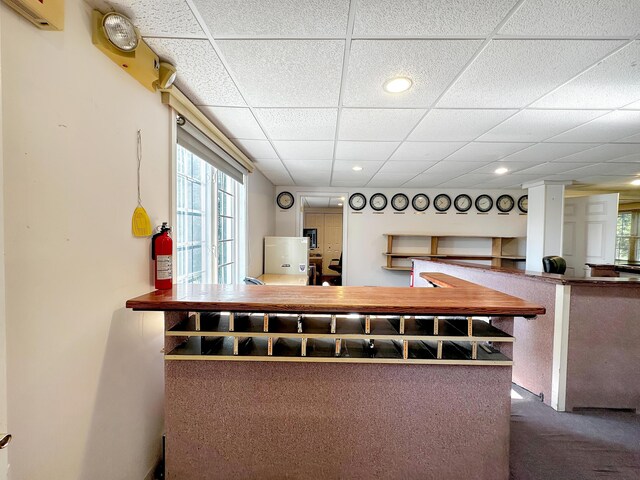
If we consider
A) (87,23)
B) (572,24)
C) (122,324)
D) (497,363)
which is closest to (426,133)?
(572,24)

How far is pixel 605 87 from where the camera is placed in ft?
4.81

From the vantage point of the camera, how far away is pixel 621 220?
6023mm

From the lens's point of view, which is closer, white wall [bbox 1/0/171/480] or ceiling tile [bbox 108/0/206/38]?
white wall [bbox 1/0/171/480]

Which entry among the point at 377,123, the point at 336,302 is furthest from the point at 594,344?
the point at 377,123

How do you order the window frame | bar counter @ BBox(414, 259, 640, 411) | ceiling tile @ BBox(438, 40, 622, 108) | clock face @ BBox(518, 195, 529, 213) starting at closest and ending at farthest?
ceiling tile @ BBox(438, 40, 622, 108), bar counter @ BBox(414, 259, 640, 411), the window frame, clock face @ BBox(518, 195, 529, 213)

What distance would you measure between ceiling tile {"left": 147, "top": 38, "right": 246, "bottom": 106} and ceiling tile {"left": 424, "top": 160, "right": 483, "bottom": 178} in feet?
8.19

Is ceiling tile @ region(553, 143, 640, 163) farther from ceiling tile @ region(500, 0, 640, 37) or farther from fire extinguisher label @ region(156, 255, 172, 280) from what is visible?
fire extinguisher label @ region(156, 255, 172, 280)

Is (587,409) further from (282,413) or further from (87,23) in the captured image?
(87,23)

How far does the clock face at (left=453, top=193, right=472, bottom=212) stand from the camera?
4.75m

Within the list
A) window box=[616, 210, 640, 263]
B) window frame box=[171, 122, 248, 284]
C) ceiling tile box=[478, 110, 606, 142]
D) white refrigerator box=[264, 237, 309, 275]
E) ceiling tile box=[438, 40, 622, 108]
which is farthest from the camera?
window box=[616, 210, 640, 263]

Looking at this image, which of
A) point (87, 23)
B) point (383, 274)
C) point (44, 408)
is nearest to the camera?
point (44, 408)

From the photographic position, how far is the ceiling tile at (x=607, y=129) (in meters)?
1.81

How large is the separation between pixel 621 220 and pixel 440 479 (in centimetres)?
823

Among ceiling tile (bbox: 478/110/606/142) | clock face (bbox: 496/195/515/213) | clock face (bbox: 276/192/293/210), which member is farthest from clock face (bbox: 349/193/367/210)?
ceiling tile (bbox: 478/110/606/142)
